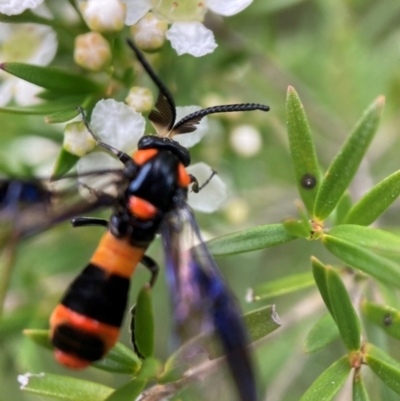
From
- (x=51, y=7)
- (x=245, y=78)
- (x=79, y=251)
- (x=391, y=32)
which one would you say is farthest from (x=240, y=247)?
(x=391, y=32)

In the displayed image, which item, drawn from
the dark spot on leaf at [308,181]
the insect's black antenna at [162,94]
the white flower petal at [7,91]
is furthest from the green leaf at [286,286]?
the white flower petal at [7,91]

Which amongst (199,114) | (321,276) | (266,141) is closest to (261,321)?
(321,276)

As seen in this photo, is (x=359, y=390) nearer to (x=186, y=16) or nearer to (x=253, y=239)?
(x=253, y=239)

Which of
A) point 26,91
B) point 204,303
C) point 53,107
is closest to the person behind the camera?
point 204,303

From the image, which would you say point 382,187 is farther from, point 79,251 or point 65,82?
point 79,251

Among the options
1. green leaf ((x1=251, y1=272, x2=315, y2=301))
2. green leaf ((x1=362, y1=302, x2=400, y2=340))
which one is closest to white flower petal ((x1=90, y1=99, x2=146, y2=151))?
green leaf ((x1=251, y1=272, x2=315, y2=301))
